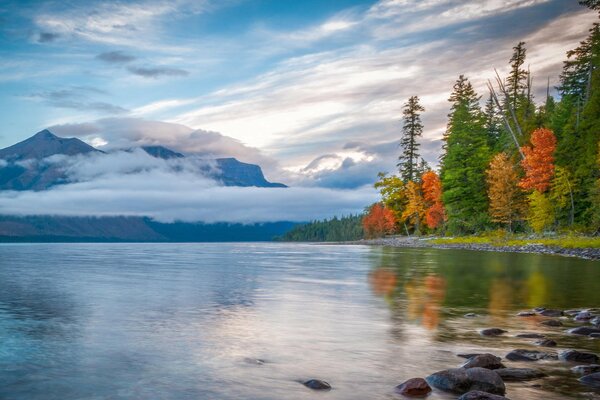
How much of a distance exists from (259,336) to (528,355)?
7.61 meters

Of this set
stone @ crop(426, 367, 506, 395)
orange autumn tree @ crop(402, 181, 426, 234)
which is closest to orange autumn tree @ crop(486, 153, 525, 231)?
orange autumn tree @ crop(402, 181, 426, 234)

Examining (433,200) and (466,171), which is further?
(433,200)

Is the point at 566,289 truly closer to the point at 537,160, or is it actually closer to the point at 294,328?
the point at 294,328

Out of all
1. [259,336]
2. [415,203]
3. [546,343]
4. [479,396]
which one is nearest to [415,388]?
[479,396]

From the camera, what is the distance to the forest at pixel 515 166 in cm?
6225

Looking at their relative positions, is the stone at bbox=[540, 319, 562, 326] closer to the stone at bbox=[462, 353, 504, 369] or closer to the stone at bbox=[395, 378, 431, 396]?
the stone at bbox=[462, 353, 504, 369]

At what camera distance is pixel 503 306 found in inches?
855

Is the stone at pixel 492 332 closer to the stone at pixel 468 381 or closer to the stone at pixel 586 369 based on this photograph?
the stone at pixel 586 369

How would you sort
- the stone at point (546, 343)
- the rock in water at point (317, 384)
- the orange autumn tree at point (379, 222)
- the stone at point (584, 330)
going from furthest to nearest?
1. the orange autumn tree at point (379, 222)
2. the stone at point (584, 330)
3. the stone at point (546, 343)
4. the rock in water at point (317, 384)

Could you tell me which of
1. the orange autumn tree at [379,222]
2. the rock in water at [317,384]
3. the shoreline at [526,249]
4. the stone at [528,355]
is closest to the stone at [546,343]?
the stone at [528,355]

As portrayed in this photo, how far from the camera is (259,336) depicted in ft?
52.6

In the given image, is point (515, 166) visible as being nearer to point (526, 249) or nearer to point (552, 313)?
point (526, 249)

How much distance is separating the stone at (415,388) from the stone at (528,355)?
11.1ft

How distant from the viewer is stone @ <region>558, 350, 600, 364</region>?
473 inches
